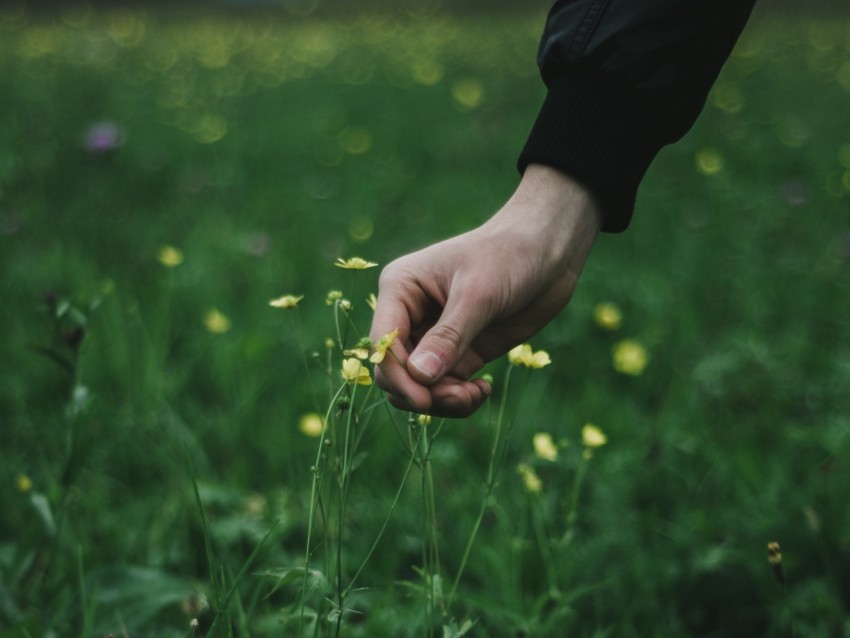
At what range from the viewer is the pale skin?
78 centimetres

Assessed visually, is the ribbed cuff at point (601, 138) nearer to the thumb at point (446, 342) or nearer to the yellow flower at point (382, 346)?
the thumb at point (446, 342)

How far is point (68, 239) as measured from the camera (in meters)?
2.47

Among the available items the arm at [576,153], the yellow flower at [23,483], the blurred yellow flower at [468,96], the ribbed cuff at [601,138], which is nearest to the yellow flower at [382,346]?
the arm at [576,153]

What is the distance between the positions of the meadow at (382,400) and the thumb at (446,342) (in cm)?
7

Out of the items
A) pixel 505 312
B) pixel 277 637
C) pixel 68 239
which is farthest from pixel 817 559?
pixel 68 239

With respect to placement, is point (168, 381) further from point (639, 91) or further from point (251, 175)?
point (251, 175)

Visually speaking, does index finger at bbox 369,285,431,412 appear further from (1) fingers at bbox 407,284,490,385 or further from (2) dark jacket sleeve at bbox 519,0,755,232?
(2) dark jacket sleeve at bbox 519,0,755,232

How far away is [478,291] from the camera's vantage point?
0.83m

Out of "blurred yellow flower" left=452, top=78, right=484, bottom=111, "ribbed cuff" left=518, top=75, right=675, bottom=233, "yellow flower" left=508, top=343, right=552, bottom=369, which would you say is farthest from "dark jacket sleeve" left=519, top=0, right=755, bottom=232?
"blurred yellow flower" left=452, top=78, right=484, bottom=111

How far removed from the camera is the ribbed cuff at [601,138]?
0.98 meters

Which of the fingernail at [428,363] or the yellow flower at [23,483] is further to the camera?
the yellow flower at [23,483]

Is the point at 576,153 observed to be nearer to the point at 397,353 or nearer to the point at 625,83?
the point at 625,83

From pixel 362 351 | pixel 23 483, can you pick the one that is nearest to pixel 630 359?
→ pixel 362 351

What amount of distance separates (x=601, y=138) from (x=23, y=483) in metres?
1.14
